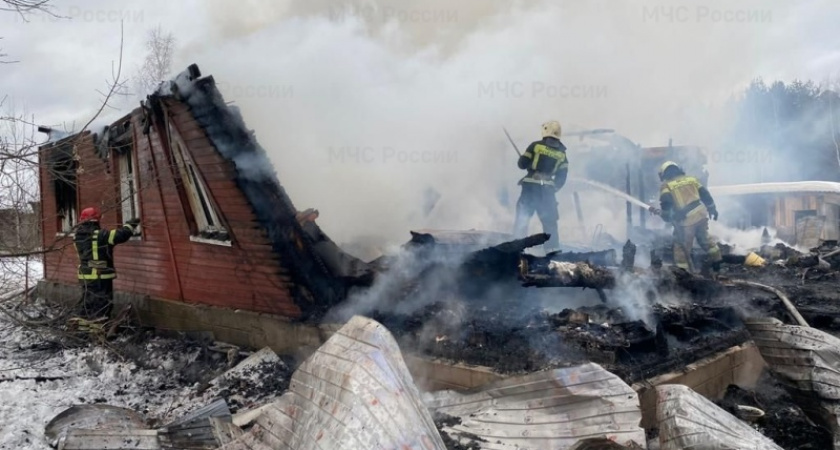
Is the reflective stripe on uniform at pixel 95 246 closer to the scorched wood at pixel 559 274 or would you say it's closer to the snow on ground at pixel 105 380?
the snow on ground at pixel 105 380

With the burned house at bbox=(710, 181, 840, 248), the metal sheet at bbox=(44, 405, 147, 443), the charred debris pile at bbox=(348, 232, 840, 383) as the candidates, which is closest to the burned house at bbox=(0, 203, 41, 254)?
the metal sheet at bbox=(44, 405, 147, 443)

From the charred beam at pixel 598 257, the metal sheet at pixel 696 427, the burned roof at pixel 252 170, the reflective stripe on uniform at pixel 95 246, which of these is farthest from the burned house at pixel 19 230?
the metal sheet at pixel 696 427

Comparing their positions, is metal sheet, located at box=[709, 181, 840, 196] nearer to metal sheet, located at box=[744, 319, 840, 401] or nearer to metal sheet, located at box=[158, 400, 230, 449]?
metal sheet, located at box=[744, 319, 840, 401]

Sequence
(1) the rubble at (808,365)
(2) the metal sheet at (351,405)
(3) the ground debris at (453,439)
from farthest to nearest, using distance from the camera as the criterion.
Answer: (1) the rubble at (808,365) → (3) the ground debris at (453,439) → (2) the metal sheet at (351,405)

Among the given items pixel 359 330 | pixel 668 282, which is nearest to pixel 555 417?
pixel 359 330

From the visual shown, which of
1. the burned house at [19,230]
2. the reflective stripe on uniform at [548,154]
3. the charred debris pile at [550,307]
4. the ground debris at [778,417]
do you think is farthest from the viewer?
the reflective stripe on uniform at [548,154]

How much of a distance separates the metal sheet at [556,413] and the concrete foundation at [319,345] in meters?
0.40

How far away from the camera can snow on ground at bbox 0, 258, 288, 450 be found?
5441 mm

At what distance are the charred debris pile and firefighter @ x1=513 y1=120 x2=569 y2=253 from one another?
0.77 meters

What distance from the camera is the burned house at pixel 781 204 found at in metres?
17.5

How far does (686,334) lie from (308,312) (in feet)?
13.2

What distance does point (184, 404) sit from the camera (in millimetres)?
5777

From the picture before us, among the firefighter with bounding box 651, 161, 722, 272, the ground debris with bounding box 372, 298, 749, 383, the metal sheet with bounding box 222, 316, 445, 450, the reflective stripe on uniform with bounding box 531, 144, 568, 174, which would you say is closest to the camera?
the metal sheet with bounding box 222, 316, 445, 450

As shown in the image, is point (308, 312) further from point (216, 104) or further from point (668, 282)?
point (668, 282)
